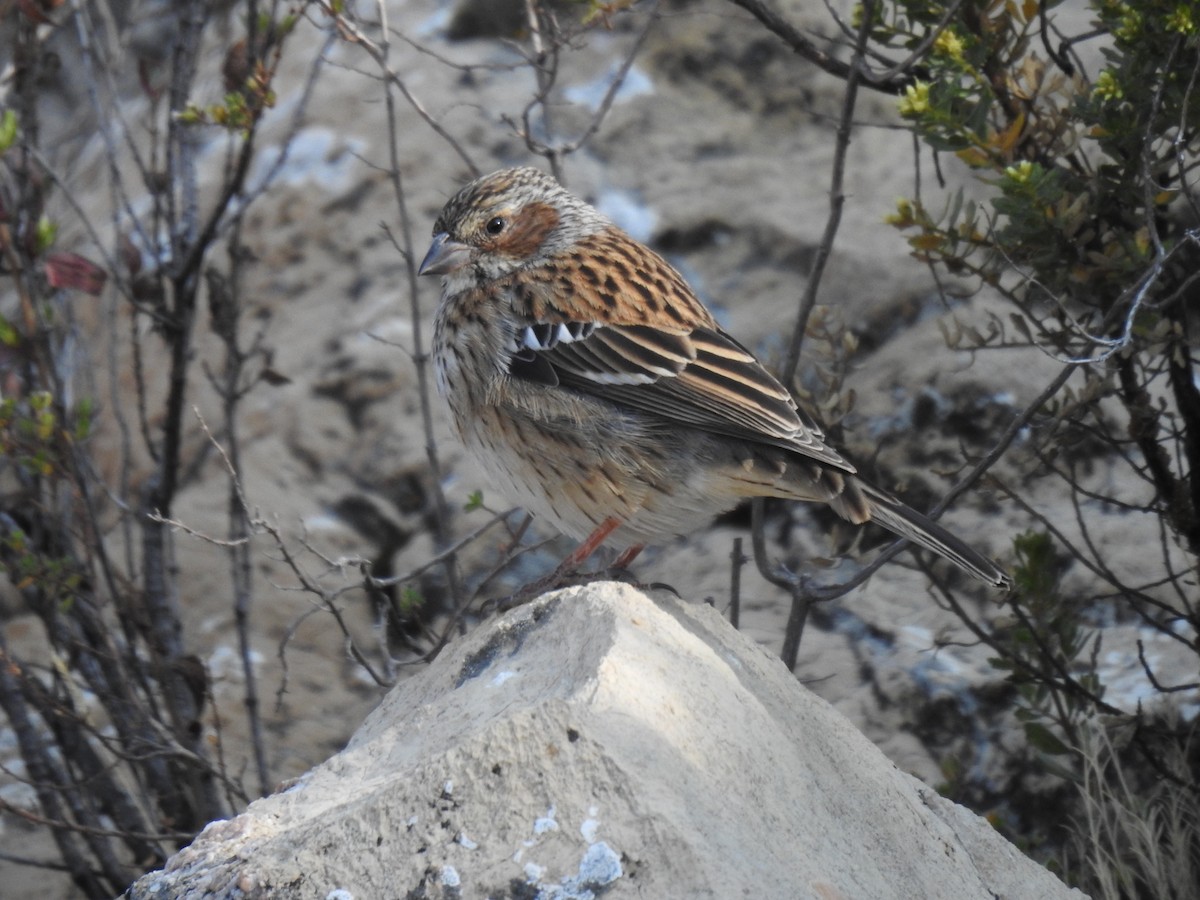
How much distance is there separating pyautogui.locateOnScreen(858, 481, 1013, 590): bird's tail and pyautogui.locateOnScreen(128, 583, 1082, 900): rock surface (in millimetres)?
585

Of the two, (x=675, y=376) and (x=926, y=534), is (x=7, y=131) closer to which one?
(x=675, y=376)

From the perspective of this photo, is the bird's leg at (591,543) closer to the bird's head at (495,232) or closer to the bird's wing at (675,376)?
the bird's wing at (675,376)

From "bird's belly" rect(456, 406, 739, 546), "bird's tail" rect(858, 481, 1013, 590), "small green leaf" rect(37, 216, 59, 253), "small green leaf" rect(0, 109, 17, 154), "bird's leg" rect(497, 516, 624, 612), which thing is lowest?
"bird's tail" rect(858, 481, 1013, 590)

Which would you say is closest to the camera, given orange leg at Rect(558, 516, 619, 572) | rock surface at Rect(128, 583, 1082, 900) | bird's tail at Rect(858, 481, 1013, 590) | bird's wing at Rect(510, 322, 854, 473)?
rock surface at Rect(128, 583, 1082, 900)

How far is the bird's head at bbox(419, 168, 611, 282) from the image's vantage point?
466cm

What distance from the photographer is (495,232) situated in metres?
4.70

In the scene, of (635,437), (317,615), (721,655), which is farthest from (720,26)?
(721,655)

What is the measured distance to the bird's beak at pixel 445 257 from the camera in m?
4.60

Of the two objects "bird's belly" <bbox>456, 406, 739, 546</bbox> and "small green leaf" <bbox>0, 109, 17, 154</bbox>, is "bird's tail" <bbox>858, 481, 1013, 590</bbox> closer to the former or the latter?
"bird's belly" <bbox>456, 406, 739, 546</bbox>

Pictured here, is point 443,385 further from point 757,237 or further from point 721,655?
point 757,237

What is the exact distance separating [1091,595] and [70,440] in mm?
3544

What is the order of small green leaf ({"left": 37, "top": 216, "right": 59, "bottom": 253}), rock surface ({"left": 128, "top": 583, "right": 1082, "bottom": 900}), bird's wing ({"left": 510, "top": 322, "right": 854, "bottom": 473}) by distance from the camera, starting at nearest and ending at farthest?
rock surface ({"left": 128, "top": 583, "right": 1082, "bottom": 900})
bird's wing ({"left": 510, "top": 322, "right": 854, "bottom": 473})
small green leaf ({"left": 37, "top": 216, "right": 59, "bottom": 253})

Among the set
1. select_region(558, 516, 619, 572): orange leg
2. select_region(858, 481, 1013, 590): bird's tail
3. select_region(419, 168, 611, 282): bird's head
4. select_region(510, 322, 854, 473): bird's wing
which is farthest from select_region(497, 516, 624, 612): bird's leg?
select_region(419, 168, 611, 282): bird's head

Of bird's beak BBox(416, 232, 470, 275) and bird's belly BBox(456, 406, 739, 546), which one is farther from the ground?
bird's beak BBox(416, 232, 470, 275)
